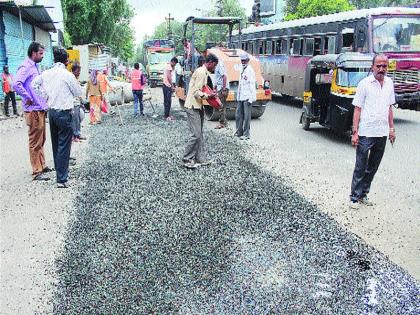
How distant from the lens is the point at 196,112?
7.71 meters

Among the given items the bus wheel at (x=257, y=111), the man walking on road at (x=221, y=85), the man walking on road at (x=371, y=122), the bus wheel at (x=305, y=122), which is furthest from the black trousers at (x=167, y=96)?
the man walking on road at (x=371, y=122)

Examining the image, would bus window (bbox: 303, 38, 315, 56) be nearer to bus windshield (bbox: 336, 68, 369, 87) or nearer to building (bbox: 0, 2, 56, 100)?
bus windshield (bbox: 336, 68, 369, 87)

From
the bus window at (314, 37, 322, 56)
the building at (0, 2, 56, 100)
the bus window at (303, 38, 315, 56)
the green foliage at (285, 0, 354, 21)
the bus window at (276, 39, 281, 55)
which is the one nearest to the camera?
the bus window at (314, 37, 322, 56)

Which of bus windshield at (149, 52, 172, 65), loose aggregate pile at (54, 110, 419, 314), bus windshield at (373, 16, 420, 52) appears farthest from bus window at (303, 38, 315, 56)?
bus windshield at (149, 52, 172, 65)

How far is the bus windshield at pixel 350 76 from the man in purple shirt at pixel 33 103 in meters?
6.07

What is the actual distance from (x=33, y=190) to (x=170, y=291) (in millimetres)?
3793

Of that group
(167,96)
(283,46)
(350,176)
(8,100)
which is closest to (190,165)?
(350,176)

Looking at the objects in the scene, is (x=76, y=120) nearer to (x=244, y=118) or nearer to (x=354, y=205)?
(x=244, y=118)

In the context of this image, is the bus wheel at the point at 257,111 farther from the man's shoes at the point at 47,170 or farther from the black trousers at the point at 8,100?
the black trousers at the point at 8,100

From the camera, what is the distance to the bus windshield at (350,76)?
9484 millimetres

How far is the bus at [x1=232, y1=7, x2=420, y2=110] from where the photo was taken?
38.3 ft

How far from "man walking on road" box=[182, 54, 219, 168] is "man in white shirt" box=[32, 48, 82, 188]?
1939 mm

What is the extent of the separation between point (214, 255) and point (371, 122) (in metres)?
2.68

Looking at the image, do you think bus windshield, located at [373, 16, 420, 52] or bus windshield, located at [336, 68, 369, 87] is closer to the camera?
bus windshield, located at [336, 68, 369, 87]
